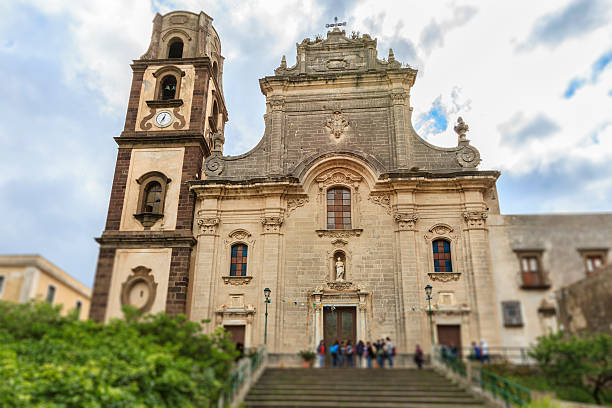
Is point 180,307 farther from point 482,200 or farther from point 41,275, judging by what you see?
point 482,200

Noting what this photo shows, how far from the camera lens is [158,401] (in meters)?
13.3

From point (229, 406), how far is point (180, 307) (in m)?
9.01

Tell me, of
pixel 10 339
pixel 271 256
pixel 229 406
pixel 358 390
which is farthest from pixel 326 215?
pixel 10 339

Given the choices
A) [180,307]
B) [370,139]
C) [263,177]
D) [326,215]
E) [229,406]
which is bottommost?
[229,406]

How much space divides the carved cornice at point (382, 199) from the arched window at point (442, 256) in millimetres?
2725

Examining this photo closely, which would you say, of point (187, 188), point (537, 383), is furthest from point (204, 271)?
point (537, 383)

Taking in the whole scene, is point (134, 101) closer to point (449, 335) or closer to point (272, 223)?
point (272, 223)

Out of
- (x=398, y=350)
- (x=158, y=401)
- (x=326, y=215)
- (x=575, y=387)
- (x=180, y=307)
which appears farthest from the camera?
(x=326, y=215)

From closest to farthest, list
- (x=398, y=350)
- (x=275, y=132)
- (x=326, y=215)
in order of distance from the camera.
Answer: (x=398, y=350), (x=326, y=215), (x=275, y=132)

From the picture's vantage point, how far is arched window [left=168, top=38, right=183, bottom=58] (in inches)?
1171

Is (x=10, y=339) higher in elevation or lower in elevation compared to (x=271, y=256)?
lower

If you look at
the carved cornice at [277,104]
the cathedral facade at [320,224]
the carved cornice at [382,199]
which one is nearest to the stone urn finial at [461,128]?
the cathedral facade at [320,224]

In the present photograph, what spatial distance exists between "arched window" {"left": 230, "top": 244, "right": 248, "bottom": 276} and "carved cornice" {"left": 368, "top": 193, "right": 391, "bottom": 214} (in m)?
6.53

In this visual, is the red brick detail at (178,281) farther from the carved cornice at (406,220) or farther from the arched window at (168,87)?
the carved cornice at (406,220)
